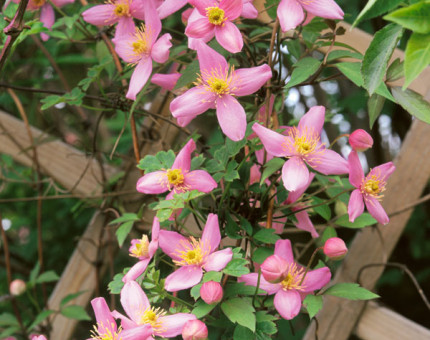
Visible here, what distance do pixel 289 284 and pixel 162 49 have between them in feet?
1.11

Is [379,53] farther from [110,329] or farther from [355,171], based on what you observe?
[110,329]

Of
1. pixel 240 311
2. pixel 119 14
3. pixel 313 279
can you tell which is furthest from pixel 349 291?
pixel 119 14

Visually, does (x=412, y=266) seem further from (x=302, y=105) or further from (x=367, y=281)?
(x=367, y=281)

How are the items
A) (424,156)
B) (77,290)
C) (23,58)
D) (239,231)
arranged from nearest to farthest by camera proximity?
1. (239,231)
2. (424,156)
3. (77,290)
4. (23,58)

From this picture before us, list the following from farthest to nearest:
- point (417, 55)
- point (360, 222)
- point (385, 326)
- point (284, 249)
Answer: point (385, 326) → point (360, 222) → point (284, 249) → point (417, 55)

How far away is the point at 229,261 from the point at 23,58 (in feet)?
3.73

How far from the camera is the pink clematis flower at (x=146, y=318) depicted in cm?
61

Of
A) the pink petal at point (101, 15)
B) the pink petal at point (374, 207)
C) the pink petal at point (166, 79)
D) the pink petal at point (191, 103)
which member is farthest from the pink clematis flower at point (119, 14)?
the pink petal at point (374, 207)

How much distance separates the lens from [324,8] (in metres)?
0.67

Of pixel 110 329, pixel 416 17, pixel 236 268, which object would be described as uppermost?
pixel 416 17

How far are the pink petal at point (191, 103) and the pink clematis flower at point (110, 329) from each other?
0.24 meters

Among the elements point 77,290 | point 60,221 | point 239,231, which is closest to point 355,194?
point 239,231

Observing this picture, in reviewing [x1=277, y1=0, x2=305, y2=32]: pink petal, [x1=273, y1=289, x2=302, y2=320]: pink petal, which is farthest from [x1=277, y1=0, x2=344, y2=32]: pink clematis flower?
[x1=273, y1=289, x2=302, y2=320]: pink petal

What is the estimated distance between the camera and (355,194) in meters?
0.68
